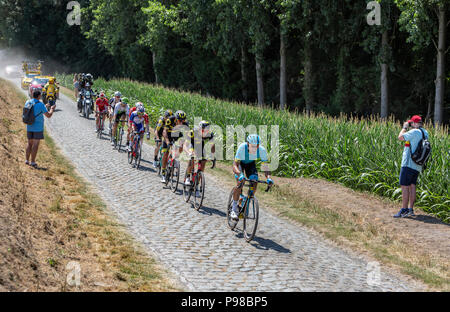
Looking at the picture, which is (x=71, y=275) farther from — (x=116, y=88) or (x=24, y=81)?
(x=24, y=81)

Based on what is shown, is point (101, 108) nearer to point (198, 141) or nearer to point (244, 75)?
point (198, 141)

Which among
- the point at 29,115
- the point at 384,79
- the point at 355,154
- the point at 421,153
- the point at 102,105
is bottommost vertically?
the point at 355,154

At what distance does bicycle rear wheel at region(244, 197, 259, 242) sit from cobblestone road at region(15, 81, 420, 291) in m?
0.18

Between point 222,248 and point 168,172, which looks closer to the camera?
point 222,248

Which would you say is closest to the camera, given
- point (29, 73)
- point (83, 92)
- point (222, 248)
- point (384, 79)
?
point (222, 248)

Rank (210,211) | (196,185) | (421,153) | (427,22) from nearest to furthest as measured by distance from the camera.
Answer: (421,153)
(210,211)
(196,185)
(427,22)

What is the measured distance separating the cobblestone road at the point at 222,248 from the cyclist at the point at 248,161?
0.84m

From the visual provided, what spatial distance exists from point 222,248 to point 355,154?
257 inches

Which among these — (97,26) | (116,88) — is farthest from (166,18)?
(97,26)

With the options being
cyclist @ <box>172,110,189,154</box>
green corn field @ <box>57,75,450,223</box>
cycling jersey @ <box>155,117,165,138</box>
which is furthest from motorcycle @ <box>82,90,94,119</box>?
cyclist @ <box>172,110,189,154</box>

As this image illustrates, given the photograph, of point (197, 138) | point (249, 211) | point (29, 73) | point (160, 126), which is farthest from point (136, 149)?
point (29, 73)

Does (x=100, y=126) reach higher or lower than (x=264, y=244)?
higher

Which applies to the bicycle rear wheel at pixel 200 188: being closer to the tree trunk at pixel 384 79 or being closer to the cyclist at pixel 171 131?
the cyclist at pixel 171 131

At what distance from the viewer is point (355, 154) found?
15414 mm
